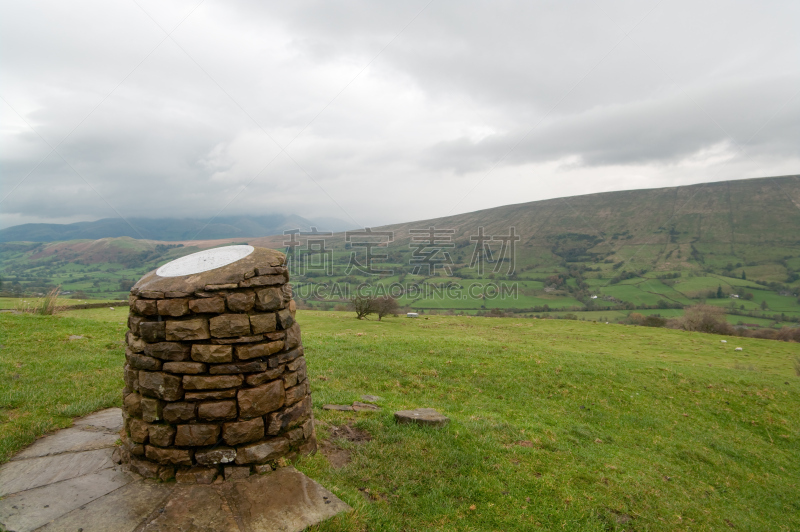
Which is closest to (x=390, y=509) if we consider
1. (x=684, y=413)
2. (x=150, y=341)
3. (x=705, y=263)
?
(x=150, y=341)

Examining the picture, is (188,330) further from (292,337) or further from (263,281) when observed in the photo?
(292,337)

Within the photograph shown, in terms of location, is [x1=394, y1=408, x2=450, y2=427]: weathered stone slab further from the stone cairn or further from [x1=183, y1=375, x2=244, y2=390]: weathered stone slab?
[x1=183, y1=375, x2=244, y2=390]: weathered stone slab

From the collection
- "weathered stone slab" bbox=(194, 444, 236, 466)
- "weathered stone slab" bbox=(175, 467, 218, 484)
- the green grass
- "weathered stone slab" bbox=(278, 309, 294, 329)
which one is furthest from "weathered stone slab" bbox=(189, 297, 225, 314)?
the green grass

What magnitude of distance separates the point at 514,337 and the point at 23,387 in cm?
2405

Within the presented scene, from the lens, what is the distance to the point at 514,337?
85.1 ft

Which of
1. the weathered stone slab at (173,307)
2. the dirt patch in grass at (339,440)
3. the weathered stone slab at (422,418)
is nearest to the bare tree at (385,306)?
the weathered stone slab at (422,418)

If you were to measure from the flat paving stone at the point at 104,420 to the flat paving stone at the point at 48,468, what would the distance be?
3.49 feet

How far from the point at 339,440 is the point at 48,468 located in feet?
15.0

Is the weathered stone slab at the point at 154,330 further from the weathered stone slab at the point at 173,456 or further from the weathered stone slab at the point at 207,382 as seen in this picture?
the weathered stone slab at the point at 173,456

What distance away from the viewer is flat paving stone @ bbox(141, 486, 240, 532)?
466 cm

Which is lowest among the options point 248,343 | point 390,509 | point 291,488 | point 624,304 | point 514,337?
point 624,304

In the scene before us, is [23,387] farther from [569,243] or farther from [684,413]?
[569,243]

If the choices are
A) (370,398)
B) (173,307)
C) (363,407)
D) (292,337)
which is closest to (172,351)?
(173,307)

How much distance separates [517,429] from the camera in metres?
9.17
